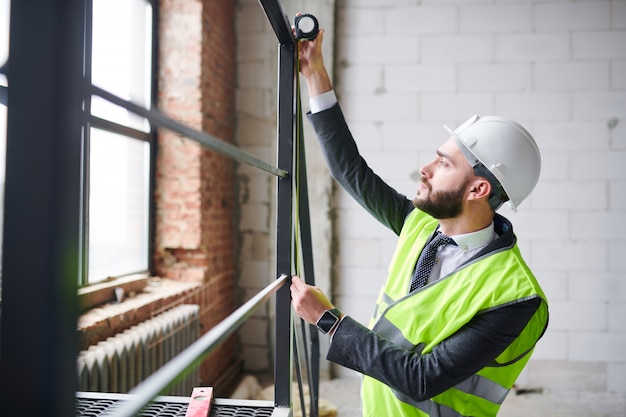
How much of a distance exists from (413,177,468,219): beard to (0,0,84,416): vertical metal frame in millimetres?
1309

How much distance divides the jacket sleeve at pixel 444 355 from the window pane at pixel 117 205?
162cm

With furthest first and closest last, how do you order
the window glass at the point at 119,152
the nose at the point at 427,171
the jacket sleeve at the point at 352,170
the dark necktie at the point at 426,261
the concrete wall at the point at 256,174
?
the concrete wall at the point at 256,174 < the window glass at the point at 119,152 < the jacket sleeve at the point at 352,170 < the nose at the point at 427,171 < the dark necktie at the point at 426,261

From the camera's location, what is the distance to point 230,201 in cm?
396

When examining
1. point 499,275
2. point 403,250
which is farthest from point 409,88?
point 499,275

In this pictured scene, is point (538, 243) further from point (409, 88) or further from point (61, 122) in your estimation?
point (61, 122)

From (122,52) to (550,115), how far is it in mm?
2843

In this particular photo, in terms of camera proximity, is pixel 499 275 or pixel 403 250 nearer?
pixel 499 275

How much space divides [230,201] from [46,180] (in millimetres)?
3600

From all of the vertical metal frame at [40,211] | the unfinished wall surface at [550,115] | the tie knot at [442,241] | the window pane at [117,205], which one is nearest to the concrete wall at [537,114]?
the unfinished wall surface at [550,115]

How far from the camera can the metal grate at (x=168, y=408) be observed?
117 centimetres

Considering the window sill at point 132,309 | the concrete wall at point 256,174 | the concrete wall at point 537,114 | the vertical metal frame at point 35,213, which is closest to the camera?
the vertical metal frame at point 35,213

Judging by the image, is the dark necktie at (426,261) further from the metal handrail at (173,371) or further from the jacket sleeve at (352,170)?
the metal handrail at (173,371)

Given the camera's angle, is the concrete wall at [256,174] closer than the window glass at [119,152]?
No

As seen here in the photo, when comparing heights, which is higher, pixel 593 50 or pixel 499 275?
pixel 593 50
